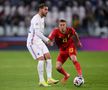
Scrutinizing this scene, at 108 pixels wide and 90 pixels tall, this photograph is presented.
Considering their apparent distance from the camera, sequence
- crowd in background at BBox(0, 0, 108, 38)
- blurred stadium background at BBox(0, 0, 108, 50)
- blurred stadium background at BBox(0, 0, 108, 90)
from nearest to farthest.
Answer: blurred stadium background at BBox(0, 0, 108, 90) < blurred stadium background at BBox(0, 0, 108, 50) < crowd in background at BBox(0, 0, 108, 38)

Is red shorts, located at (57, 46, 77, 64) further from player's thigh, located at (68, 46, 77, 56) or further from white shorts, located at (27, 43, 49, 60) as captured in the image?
white shorts, located at (27, 43, 49, 60)

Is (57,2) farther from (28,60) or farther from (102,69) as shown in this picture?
(102,69)

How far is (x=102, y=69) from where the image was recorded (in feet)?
66.3

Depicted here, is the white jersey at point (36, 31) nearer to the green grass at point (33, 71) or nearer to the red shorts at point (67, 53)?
the red shorts at point (67, 53)

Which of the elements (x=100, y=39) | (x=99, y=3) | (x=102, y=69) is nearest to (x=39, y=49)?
(x=102, y=69)

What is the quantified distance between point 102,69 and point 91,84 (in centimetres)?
505

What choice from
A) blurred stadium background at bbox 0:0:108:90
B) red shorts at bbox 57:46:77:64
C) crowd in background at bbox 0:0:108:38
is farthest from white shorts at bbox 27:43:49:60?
crowd in background at bbox 0:0:108:38

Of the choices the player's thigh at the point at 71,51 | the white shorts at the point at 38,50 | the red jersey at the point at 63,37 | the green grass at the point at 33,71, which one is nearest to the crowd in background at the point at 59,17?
the green grass at the point at 33,71

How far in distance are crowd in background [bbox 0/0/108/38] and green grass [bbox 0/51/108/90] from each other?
2.35 meters

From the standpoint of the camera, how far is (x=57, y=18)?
30.2 meters

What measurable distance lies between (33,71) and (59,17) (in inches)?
428

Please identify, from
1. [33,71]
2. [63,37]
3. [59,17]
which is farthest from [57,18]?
[63,37]

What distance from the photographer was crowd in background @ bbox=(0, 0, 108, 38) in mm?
30297

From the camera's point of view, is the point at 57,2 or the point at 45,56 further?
the point at 57,2
